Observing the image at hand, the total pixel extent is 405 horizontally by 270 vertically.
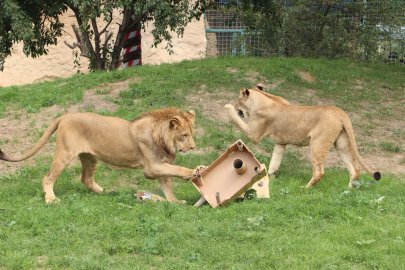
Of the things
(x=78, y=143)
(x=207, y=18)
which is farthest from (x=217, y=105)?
(x=207, y=18)

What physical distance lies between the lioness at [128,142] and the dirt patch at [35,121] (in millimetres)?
1806

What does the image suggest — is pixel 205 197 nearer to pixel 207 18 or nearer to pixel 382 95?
pixel 382 95

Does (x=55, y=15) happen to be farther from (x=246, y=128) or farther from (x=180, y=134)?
(x=180, y=134)

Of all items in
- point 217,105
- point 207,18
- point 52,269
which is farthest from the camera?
point 207,18

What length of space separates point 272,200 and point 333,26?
31.9ft

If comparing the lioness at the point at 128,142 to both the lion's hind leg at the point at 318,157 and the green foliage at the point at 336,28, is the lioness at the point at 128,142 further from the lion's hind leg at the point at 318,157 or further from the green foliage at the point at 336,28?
the green foliage at the point at 336,28

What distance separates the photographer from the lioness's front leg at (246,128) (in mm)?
9758

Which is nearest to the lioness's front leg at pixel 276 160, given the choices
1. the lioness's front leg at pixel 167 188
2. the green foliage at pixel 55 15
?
the lioness's front leg at pixel 167 188

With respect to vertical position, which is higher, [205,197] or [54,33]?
[54,33]

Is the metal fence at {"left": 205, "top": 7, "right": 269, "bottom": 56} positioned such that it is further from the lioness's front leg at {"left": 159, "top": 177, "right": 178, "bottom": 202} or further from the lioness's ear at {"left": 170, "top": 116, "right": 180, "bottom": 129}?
the lioness's ear at {"left": 170, "top": 116, "right": 180, "bottom": 129}

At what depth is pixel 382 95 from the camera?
1331 cm

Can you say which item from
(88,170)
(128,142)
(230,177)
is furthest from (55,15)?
(230,177)

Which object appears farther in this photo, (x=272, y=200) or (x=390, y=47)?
(x=390, y=47)

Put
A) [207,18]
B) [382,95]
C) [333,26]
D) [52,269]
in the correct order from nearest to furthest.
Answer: [52,269] → [382,95] → [333,26] → [207,18]
